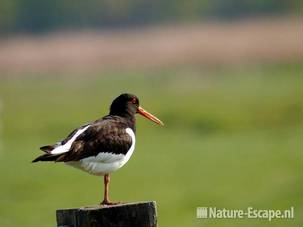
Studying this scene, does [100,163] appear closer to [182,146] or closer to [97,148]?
[97,148]

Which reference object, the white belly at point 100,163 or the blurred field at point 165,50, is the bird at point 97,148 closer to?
the white belly at point 100,163

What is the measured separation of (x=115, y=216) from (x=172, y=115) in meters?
24.2

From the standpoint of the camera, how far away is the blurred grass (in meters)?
18.9

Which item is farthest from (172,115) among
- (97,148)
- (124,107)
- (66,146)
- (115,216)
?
(115,216)

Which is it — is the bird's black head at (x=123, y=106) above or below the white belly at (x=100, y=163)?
above

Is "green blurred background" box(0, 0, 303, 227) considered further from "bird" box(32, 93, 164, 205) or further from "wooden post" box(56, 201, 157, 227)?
"wooden post" box(56, 201, 157, 227)

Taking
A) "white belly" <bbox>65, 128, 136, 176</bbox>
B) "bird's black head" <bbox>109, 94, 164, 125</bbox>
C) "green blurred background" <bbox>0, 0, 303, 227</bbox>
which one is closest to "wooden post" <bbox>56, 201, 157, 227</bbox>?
"white belly" <bbox>65, 128, 136, 176</bbox>

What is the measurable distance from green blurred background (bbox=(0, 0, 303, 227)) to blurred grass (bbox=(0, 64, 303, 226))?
0.04 meters

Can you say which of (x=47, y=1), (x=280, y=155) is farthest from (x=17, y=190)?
(x=47, y=1)

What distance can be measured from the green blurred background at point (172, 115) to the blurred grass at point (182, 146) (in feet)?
0.14

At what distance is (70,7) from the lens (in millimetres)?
93625

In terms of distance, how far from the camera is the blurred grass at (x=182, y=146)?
1891cm

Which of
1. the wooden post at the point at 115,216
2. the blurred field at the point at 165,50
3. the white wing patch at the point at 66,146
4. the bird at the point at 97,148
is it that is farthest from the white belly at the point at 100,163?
the blurred field at the point at 165,50

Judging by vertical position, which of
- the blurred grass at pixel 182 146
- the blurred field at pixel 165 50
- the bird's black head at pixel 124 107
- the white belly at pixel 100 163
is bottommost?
the white belly at pixel 100 163
